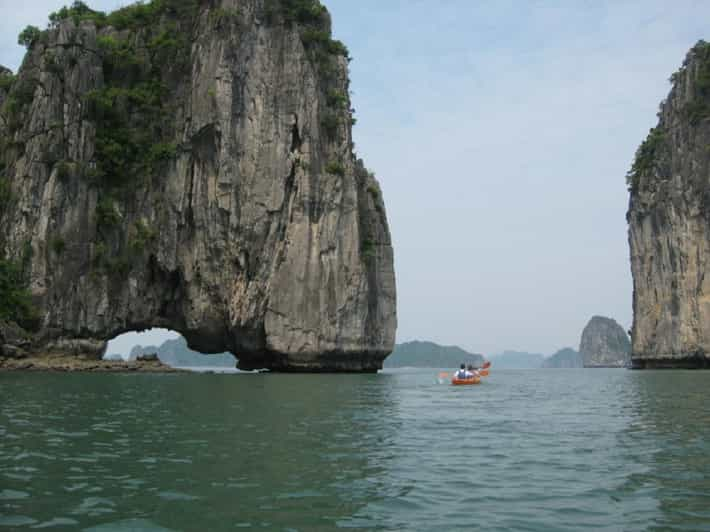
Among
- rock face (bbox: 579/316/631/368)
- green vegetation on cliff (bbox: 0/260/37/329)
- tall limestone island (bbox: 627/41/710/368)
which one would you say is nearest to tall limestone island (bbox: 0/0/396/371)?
green vegetation on cliff (bbox: 0/260/37/329)

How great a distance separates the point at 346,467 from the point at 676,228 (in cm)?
6999

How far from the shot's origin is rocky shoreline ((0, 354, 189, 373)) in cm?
4419

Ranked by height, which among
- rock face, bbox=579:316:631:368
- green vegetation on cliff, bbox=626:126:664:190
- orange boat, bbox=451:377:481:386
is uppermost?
green vegetation on cliff, bbox=626:126:664:190

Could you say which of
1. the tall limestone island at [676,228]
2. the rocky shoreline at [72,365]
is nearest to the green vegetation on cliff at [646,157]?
the tall limestone island at [676,228]

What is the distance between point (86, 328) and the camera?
5122 cm

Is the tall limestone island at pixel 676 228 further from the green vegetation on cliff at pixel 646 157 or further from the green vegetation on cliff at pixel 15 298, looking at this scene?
A: the green vegetation on cliff at pixel 15 298

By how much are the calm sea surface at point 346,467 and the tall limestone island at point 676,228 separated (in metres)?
51.5

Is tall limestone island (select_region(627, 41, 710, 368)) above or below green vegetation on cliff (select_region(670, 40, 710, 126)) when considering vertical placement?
below

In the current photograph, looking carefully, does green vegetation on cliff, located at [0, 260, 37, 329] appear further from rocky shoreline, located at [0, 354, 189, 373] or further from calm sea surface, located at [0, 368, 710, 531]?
calm sea surface, located at [0, 368, 710, 531]

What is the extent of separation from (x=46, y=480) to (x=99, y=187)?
1820 inches

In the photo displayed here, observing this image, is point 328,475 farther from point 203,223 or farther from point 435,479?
point 203,223

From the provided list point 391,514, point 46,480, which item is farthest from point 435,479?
point 46,480

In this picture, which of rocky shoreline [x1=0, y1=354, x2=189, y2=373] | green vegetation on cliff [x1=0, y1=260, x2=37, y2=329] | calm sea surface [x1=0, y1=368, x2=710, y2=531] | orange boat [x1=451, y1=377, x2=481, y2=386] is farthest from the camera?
green vegetation on cliff [x1=0, y1=260, x2=37, y2=329]

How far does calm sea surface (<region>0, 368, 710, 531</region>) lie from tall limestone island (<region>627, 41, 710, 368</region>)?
169ft
